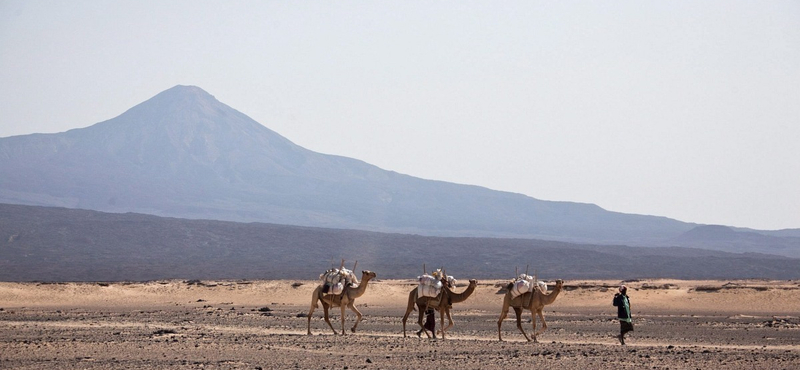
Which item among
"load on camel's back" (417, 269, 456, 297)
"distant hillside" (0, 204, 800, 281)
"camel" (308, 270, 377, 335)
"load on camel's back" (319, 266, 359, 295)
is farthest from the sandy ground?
"distant hillside" (0, 204, 800, 281)

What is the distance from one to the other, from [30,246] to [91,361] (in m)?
97.6

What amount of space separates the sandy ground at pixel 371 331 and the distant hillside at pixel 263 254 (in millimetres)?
37003

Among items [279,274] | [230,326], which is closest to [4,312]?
[230,326]

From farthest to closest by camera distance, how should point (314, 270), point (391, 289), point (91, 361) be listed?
point (314, 270), point (391, 289), point (91, 361)

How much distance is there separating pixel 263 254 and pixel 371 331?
86784 mm

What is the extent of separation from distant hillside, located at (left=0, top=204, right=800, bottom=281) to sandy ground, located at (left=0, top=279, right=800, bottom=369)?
37.0 m

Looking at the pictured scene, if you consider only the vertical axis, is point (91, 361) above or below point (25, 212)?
below

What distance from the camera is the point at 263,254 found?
115m

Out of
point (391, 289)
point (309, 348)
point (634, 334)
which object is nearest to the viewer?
point (309, 348)

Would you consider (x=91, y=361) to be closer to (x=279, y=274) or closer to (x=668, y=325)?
(x=668, y=325)

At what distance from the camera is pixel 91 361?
20.0 metres

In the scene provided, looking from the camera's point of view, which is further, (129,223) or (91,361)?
(129,223)

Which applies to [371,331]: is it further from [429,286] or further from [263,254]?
[263,254]

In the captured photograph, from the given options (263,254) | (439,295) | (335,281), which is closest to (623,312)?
(439,295)
